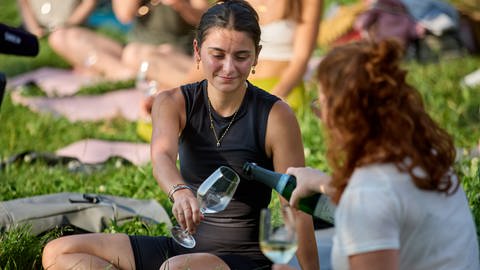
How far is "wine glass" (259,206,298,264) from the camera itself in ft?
9.11

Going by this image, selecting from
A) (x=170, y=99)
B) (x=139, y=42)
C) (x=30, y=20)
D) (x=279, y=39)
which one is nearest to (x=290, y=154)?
(x=170, y=99)

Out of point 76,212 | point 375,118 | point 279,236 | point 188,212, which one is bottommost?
point 76,212

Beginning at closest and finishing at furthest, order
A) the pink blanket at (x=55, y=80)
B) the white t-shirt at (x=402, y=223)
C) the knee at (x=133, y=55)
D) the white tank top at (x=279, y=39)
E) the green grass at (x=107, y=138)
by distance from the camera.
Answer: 1. the white t-shirt at (x=402, y=223)
2. the green grass at (x=107, y=138)
3. the white tank top at (x=279, y=39)
4. the knee at (x=133, y=55)
5. the pink blanket at (x=55, y=80)

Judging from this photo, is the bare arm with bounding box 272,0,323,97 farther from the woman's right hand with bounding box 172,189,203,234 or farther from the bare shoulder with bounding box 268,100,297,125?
the woman's right hand with bounding box 172,189,203,234

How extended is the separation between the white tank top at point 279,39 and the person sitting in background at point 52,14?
11.4ft

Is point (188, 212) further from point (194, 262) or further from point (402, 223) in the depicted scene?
point (402, 223)

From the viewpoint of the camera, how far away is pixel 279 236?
279cm

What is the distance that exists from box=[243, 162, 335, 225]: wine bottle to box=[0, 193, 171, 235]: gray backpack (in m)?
1.31

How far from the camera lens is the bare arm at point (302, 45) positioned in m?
6.73

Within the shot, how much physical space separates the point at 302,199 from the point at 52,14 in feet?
23.9

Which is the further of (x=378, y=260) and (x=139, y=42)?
(x=139, y=42)

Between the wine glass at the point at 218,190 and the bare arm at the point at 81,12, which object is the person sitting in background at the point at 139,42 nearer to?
the bare arm at the point at 81,12

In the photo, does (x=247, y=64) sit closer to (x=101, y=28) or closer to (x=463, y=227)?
(x=463, y=227)

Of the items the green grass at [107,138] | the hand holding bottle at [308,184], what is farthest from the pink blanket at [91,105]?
the hand holding bottle at [308,184]
